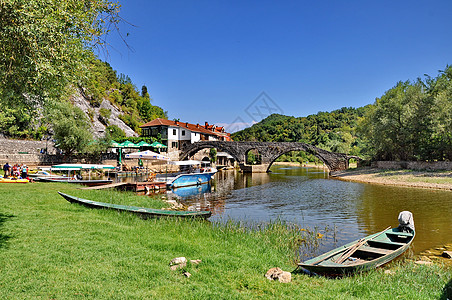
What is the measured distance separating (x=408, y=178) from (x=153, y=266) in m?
36.8

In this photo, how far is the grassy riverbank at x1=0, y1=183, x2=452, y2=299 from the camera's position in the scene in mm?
5367

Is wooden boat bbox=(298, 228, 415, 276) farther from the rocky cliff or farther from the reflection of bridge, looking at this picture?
the rocky cliff

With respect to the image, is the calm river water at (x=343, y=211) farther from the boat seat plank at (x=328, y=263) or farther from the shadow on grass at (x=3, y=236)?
the shadow on grass at (x=3, y=236)

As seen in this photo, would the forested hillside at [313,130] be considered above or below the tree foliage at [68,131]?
above

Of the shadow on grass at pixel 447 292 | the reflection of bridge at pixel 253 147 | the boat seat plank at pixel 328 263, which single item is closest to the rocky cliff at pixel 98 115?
the reflection of bridge at pixel 253 147

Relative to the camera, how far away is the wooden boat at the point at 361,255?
7.15 metres

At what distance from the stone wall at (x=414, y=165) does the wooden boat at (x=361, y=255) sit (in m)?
33.0

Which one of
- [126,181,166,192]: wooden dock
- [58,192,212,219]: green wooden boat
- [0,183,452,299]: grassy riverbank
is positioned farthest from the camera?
[126,181,166,192]: wooden dock

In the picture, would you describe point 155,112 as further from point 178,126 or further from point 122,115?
point 178,126

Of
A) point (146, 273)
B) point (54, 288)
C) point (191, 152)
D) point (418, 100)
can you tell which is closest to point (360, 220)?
point (146, 273)

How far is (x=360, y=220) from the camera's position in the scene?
1605 centimetres

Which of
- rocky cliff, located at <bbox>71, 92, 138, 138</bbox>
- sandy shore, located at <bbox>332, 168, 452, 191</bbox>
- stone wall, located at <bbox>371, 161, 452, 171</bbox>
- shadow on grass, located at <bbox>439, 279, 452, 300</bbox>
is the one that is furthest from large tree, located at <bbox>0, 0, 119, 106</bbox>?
rocky cliff, located at <bbox>71, 92, 138, 138</bbox>

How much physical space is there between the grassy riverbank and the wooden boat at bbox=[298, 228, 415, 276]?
0.30 metres

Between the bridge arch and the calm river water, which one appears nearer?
the calm river water
